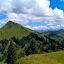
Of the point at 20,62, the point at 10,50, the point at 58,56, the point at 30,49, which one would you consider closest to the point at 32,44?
the point at 30,49

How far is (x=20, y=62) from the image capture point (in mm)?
74375

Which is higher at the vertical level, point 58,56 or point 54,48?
point 58,56

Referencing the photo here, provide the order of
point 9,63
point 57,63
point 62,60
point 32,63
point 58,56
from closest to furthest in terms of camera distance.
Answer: point 32,63 → point 57,63 → point 62,60 → point 58,56 → point 9,63

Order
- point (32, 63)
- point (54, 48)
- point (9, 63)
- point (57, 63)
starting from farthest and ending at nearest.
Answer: point (54, 48)
point (9, 63)
point (57, 63)
point (32, 63)

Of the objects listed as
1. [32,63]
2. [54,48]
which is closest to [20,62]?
[32,63]

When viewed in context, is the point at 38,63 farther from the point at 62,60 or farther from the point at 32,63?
the point at 62,60

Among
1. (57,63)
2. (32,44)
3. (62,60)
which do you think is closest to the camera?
(57,63)

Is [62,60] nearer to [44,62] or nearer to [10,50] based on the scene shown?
[44,62]

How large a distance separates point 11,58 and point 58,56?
96.0 ft

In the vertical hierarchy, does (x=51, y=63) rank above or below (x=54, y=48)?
above

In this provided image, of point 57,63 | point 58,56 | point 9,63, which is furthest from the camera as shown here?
point 9,63

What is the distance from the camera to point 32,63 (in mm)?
69000

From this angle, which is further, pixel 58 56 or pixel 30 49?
pixel 30 49

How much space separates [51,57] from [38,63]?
15.3 meters
